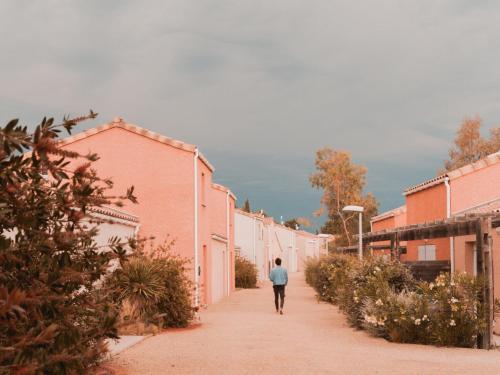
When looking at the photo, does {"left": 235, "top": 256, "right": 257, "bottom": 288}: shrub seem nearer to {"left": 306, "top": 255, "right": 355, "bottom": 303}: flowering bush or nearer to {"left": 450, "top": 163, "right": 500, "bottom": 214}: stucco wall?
{"left": 306, "top": 255, "right": 355, "bottom": 303}: flowering bush

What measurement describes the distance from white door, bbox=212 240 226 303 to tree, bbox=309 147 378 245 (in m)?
28.3

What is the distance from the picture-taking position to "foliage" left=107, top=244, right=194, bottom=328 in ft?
50.8

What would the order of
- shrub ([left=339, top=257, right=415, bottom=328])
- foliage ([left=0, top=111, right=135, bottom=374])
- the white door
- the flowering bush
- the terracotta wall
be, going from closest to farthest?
foliage ([left=0, top=111, right=135, bottom=374])
shrub ([left=339, top=257, right=415, bottom=328])
the terracotta wall
the flowering bush
the white door

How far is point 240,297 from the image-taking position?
103 feet

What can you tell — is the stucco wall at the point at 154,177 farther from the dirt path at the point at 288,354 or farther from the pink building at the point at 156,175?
the dirt path at the point at 288,354

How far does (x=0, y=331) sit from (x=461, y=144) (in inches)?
1978

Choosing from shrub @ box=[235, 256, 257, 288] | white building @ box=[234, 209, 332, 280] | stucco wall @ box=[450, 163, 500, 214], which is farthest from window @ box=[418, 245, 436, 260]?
shrub @ box=[235, 256, 257, 288]

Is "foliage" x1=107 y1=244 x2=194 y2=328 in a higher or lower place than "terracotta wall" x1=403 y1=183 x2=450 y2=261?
lower

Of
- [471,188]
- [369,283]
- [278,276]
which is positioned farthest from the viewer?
[471,188]

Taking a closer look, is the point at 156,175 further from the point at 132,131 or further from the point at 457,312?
the point at 457,312

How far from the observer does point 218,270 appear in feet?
98.3

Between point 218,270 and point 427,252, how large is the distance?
9301 millimetres

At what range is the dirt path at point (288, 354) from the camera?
10008 millimetres

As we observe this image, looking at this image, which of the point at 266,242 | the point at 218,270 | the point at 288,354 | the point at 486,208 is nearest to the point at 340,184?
the point at 266,242
